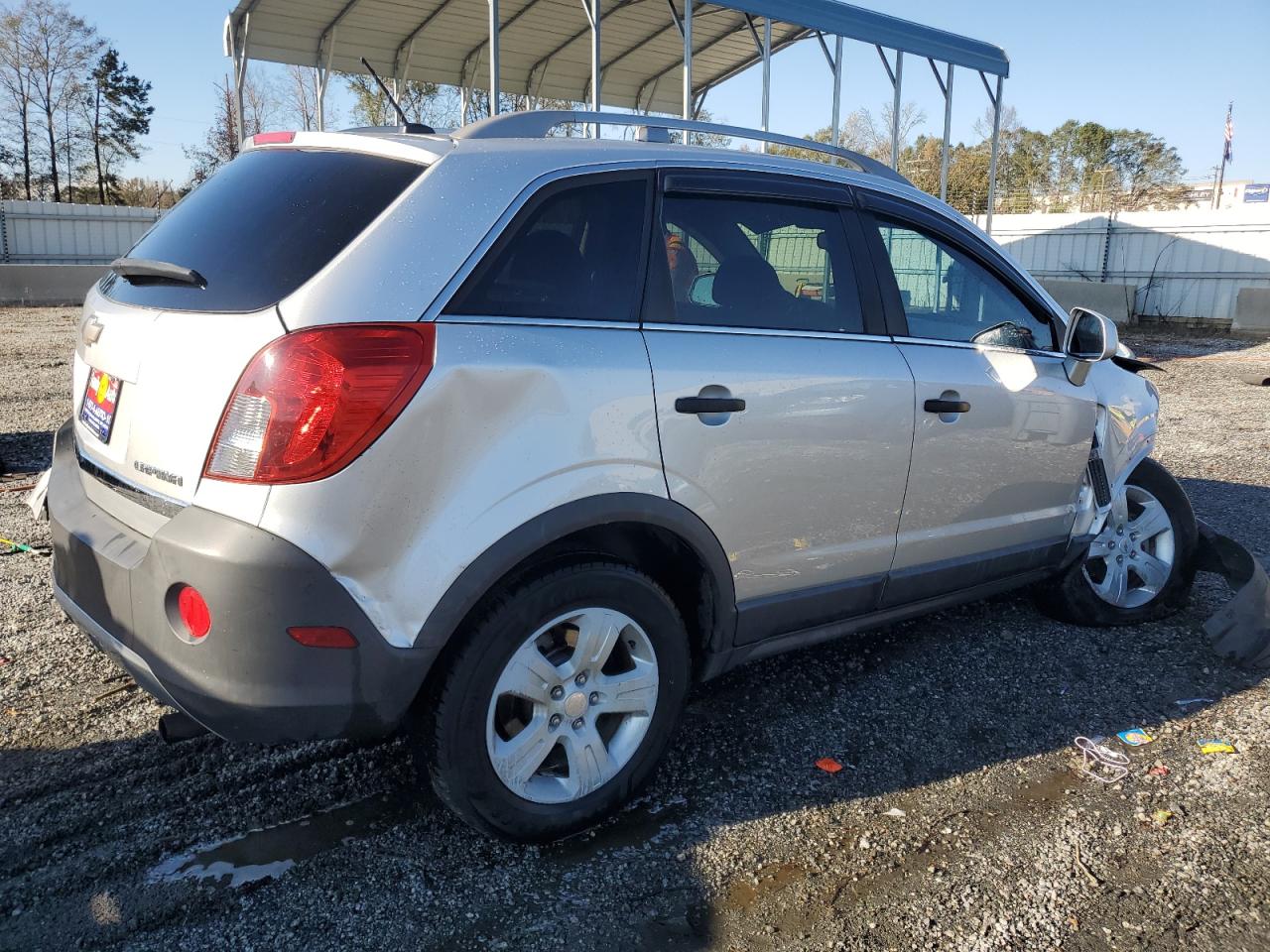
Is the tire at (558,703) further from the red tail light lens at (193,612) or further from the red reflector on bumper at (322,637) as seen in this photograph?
the red tail light lens at (193,612)

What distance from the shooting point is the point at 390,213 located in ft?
7.95

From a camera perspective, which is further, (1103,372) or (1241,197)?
(1241,197)

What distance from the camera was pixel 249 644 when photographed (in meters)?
2.19

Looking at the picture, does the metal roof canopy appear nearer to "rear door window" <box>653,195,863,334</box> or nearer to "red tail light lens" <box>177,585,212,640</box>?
"rear door window" <box>653,195,863,334</box>

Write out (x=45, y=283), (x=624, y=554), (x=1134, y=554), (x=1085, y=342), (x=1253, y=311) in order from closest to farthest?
(x=624, y=554) → (x=1085, y=342) → (x=1134, y=554) → (x=1253, y=311) → (x=45, y=283)

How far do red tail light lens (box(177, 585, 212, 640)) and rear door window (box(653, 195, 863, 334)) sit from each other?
1.45 meters

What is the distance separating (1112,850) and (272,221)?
2.85 meters

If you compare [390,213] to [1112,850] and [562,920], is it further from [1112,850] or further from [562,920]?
[1112,850]

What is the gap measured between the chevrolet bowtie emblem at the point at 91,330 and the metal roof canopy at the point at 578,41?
355 inches

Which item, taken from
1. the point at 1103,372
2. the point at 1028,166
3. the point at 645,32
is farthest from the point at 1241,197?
the point at 1103,372

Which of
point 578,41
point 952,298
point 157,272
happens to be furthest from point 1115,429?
point 578,41

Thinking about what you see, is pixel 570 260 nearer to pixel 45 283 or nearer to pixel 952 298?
pixel 952 298

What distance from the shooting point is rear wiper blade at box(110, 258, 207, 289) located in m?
2.51

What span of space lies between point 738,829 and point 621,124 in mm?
2172
